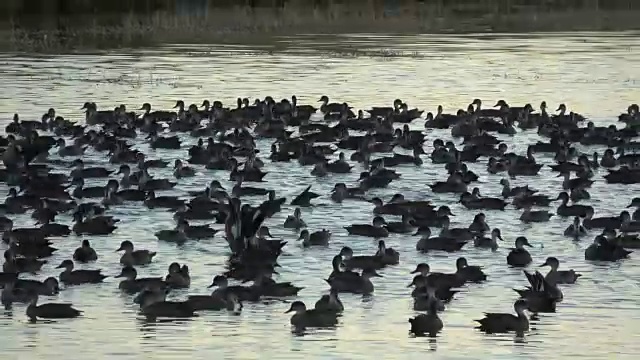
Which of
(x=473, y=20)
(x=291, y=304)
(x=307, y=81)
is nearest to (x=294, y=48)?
(x=307, y=81)

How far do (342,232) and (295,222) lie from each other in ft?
2.38

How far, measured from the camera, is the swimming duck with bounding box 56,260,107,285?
21453 mm

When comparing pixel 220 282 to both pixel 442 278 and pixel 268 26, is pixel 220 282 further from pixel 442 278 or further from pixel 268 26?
pixel 268 26

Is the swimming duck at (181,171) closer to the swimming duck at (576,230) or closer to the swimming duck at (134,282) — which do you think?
the swimming duck at (576,230)

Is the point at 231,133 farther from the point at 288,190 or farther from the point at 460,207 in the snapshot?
the point at 460,207

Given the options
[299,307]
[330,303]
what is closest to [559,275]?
[330,303]

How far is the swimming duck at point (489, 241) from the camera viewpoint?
23941 mm

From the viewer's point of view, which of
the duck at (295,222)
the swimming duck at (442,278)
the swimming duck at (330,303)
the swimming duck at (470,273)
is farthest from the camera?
the duck at (295,222)

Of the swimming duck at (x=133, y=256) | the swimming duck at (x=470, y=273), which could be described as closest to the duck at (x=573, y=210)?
the swimming duck at (x=470, y=273)

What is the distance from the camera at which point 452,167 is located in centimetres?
3053

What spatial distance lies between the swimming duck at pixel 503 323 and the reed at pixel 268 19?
4111cm

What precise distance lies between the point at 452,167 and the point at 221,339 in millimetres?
12479

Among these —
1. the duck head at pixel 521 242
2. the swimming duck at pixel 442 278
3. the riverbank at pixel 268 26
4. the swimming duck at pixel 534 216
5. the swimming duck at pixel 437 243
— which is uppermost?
the swimming duck at pixel 442 278

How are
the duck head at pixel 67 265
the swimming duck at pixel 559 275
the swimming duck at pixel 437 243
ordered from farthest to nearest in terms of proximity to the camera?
the swimming duck at pixel 437 243, the duck head at pixel 67 265, the swimming duck at pixel 559 275
